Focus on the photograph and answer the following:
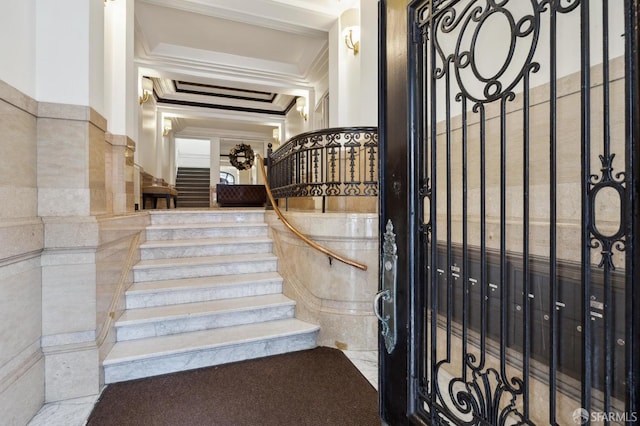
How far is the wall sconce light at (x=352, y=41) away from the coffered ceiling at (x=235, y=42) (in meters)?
0.42

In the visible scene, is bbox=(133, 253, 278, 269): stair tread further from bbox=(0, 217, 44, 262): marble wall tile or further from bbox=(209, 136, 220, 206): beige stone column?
bbox=(209, 136, 220, 206): beige stone column

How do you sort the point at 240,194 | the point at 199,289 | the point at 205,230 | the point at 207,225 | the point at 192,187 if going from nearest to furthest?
the point at 199,289, the point at 205,230, the point at 207,225, the point at 240,194, the point at 192,187

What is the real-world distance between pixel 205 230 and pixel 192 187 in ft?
35.0

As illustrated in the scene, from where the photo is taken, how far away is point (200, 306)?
2877 millimetres

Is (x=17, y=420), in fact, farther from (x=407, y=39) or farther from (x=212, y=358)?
(x=407, y=39)

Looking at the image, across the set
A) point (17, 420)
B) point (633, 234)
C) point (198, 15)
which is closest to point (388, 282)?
point (633, 234)

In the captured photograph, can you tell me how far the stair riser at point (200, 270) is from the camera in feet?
10.2

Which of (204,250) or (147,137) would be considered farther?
(147,137)

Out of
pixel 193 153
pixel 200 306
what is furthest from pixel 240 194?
pixel 193 153

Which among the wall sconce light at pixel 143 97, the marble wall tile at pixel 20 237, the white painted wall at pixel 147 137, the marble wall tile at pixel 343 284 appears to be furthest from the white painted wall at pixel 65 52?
the wall sconce light at pixel 143 97

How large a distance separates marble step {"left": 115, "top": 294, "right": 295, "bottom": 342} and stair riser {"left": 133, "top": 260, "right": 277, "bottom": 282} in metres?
0.40

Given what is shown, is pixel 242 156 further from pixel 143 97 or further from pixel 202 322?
pixel 202 322

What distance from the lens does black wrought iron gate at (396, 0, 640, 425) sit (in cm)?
70

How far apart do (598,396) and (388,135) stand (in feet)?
3.84
